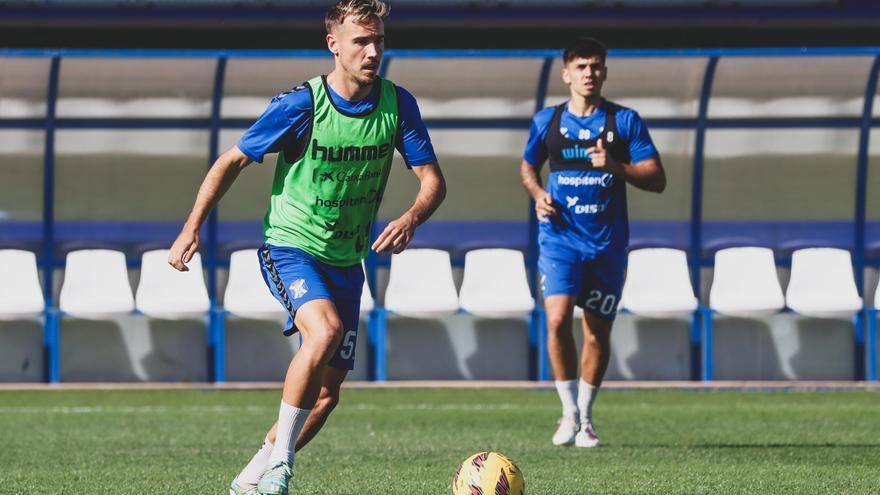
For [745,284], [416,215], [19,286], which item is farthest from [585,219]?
[19,286]

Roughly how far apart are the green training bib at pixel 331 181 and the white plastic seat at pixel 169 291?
7.24m

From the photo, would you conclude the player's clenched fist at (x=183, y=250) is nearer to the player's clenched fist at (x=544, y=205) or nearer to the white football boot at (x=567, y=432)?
the player's clenched fist at (x=544, y=205)

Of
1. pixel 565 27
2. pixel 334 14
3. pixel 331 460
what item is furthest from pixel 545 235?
pixel 565 27

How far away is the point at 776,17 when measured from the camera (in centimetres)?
1571

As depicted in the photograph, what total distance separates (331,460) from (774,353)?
6.78 meters

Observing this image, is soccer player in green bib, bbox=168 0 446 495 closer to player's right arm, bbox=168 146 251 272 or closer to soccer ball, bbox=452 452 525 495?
player's right arm, bbox=168 146 251 272

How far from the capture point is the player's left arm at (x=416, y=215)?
5544mm

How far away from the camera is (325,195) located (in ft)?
19.1

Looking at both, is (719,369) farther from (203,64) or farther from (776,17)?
(203,64)

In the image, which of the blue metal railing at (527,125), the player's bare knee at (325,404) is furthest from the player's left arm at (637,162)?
the blue metal railing at (527,125)

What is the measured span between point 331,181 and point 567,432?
3019 mm

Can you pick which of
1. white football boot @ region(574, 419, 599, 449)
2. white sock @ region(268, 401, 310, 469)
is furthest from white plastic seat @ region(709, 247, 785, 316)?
white sock @ region(268, 401, 310, 469)

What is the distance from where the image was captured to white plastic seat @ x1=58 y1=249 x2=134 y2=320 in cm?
1308

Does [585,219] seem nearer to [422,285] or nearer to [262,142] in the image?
[262,142]
